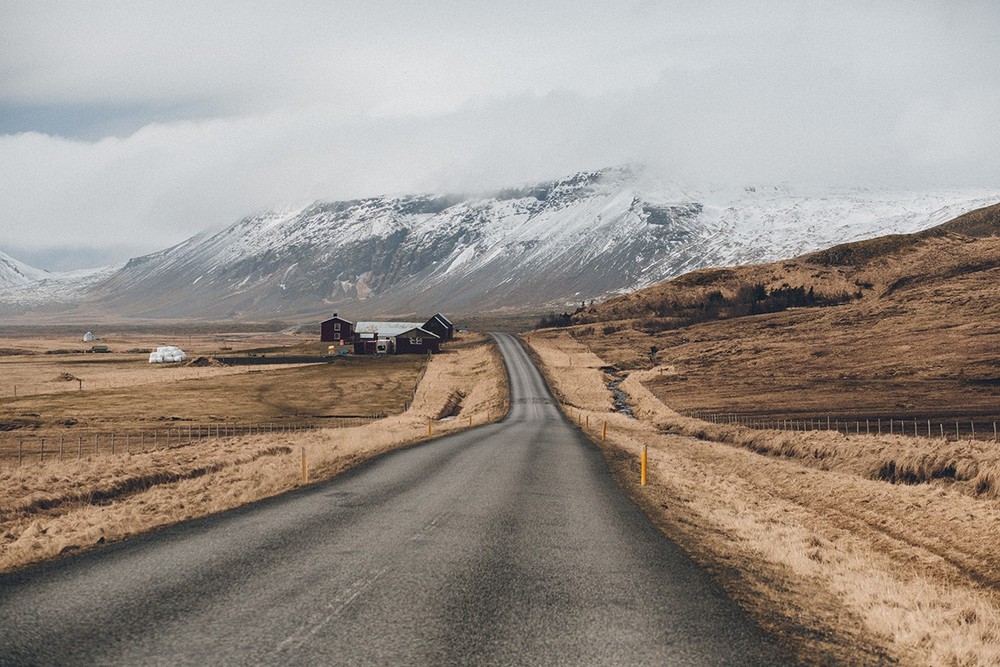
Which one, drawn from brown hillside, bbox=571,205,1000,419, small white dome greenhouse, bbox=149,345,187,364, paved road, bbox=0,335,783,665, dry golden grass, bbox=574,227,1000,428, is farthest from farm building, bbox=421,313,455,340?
paved road, bbox=0,335,783,665

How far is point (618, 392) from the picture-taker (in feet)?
283

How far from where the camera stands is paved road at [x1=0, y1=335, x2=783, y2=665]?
889 cm

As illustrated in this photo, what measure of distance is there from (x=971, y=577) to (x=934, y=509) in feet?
20.1

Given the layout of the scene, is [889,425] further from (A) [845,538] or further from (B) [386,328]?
(B) [386,328]

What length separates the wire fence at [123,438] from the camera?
42438 mm

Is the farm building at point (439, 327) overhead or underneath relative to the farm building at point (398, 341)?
overhead

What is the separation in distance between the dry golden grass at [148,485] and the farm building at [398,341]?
307 ft

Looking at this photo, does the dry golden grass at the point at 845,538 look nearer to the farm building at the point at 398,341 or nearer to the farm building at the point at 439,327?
the farm building at the point at 398,341

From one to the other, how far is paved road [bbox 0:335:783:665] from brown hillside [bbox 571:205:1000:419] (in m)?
48.9

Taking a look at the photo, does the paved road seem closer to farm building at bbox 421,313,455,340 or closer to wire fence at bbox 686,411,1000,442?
wire fence at bbox 686,411,1000,442

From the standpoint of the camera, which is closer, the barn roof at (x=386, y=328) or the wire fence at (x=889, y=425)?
the wire fence at (x=889, y=425)

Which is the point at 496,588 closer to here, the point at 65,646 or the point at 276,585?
the point at 276,585

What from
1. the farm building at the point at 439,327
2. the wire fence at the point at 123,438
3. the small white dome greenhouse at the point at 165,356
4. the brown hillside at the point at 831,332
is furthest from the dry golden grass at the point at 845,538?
the farm building at the point at 439,327

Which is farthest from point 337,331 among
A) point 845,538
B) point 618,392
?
point 845,538
